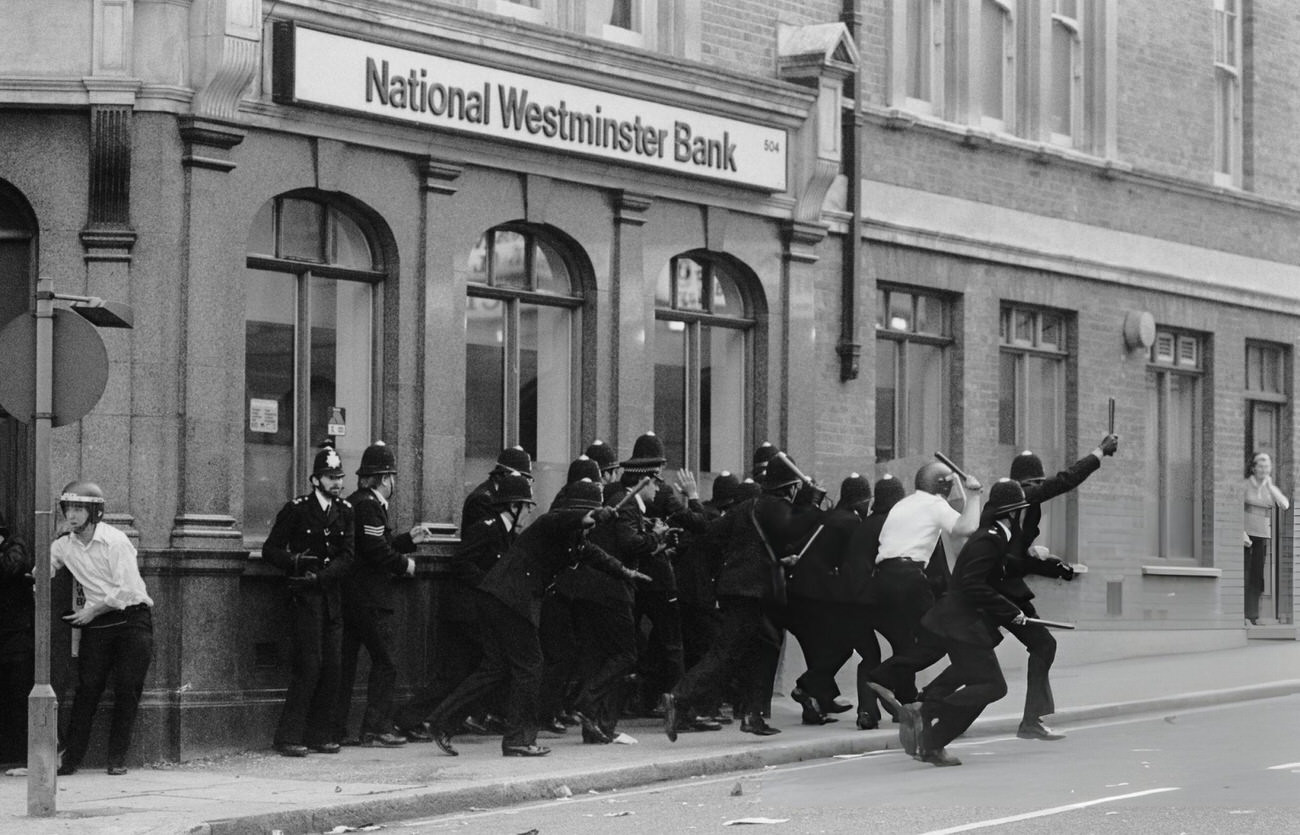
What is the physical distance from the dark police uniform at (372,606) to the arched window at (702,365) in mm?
4410

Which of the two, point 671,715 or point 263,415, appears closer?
point 671,715

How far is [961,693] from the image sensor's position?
48.8 ft

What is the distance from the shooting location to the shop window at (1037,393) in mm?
23969

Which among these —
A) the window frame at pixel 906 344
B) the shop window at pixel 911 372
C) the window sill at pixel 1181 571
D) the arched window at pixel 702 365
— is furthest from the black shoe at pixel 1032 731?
the window sill at pixel 1181 571

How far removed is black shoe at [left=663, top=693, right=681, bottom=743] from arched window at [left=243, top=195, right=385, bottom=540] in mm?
3029

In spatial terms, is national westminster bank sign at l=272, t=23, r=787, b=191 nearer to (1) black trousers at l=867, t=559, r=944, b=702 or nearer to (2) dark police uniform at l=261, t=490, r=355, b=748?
(2) dark police uniform at l=261, t=490, r=355, b=748

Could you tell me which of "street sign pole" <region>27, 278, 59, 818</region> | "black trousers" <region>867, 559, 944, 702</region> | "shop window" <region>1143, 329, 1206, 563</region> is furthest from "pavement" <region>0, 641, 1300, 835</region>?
"shop window" <region>1143, 329, 1206, 563</region>

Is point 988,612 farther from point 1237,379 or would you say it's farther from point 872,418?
point 1237,379

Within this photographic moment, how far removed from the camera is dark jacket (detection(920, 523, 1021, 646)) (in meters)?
15.2

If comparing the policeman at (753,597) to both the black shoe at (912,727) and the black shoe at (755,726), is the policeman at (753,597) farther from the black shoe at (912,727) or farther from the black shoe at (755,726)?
the black shoe at (912,727)

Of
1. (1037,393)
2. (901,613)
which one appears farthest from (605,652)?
(1037,393)

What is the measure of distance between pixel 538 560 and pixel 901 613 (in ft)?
9.92

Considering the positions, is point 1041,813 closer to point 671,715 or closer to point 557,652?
point 671,715

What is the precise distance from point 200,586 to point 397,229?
3.25 m
